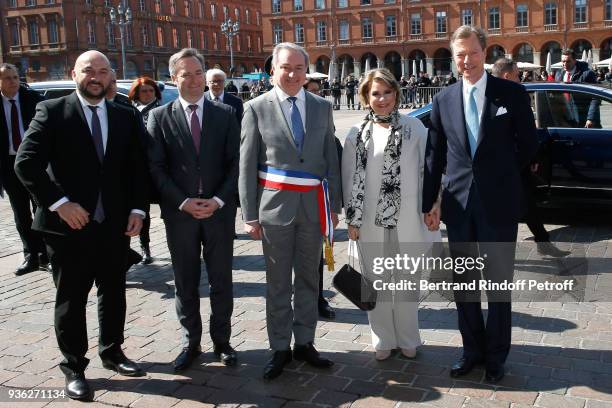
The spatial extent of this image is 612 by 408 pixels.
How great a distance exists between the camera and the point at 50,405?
3881 millimetres

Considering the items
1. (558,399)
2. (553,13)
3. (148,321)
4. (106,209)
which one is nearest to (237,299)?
(148,321)

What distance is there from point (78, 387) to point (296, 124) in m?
2.08

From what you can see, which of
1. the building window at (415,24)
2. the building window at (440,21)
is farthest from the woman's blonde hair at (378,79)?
the building window at (415,24)

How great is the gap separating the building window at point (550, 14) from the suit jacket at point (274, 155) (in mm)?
63876

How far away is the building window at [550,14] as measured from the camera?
201 feet

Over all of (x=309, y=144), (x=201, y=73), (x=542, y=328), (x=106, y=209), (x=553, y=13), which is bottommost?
(x=542, y=328)

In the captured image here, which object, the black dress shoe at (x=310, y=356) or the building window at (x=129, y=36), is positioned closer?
the black dress shoe at (x=310, y=356)

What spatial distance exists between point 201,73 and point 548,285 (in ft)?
11.6

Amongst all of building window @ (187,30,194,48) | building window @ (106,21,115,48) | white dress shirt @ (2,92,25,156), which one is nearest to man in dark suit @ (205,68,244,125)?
white dress shirt @ (2,92,25,156)

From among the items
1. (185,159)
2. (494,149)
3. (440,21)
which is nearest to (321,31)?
(440,21)

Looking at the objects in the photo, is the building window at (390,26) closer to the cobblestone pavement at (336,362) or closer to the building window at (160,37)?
the building window at (160,37)

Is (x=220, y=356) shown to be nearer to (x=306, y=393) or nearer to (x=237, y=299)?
(x=306, y=393)

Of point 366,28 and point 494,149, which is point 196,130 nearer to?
point 494,149

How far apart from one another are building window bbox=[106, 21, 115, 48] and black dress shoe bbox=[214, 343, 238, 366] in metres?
71.2
